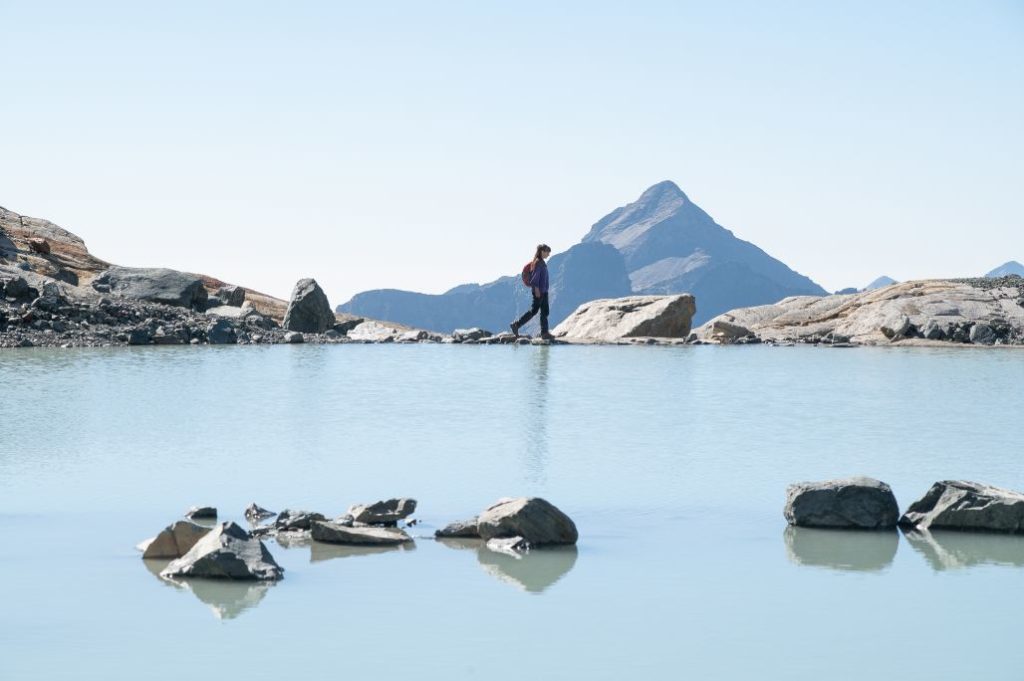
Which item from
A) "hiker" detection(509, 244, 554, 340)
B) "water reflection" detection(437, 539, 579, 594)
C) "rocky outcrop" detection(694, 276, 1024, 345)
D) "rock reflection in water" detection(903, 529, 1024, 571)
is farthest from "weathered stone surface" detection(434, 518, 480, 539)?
"rocky outcrop" detection(694, 276, 1024, 345)

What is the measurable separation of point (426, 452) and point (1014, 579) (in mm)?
6479

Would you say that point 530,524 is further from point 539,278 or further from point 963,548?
point 539,278

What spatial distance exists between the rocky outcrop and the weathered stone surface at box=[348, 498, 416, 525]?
27110mm

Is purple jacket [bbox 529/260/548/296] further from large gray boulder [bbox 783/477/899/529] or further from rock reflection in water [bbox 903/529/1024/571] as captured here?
rock reflection in water [bbox 903/529/1024/571]

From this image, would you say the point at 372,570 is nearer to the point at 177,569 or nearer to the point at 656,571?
the point at 177,569

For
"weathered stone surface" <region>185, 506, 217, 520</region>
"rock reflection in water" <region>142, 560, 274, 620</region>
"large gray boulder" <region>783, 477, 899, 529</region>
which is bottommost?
"rock reflection in water" <region>142, 560, 274, 620</region>

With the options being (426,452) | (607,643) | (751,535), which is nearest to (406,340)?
(426,452)

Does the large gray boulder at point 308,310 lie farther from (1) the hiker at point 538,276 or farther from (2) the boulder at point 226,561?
(2) the boulder at point 226,561

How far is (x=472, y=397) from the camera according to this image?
18.8 m

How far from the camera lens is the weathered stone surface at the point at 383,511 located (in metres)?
9.39

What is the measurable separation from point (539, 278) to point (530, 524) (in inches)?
866

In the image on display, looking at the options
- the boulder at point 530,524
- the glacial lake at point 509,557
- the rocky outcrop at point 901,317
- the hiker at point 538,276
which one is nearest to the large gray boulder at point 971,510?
the glacial lake at point 509,557

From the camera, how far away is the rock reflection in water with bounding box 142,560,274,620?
7.11m

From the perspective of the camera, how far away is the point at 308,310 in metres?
38.7
